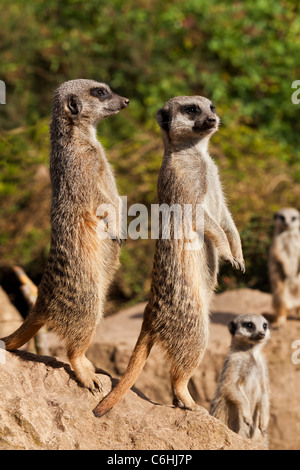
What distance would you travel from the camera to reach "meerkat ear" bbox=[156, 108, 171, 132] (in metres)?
4.31

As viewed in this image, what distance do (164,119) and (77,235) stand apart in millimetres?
→ 916

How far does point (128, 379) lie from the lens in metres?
3.97

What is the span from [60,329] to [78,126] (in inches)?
48.3

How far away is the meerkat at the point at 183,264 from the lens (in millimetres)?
4047

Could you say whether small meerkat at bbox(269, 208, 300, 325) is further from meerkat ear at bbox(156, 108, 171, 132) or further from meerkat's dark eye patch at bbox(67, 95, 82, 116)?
meerkat's dark eye patch at bbox(67, 95, 82, 116)

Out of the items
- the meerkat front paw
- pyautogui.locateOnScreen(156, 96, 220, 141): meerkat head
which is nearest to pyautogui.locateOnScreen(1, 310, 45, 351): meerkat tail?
the meerkat front paw

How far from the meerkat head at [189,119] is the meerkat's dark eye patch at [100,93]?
38cm

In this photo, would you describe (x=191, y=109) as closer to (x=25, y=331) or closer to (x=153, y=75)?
(x=25, y=331)
